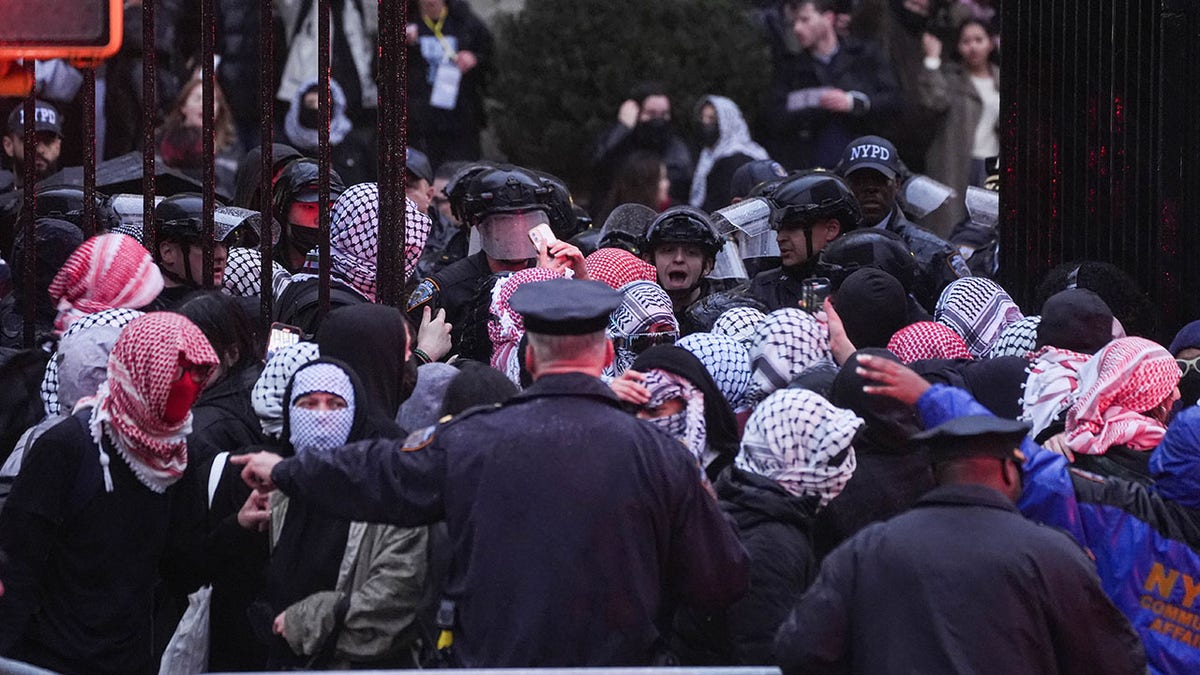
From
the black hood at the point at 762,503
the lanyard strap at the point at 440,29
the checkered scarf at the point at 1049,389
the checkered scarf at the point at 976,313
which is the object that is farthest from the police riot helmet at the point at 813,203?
the lanyard strap at the point at 440,29

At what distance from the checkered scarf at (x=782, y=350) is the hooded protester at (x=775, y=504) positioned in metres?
0.81

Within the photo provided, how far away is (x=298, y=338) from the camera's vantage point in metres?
6.48

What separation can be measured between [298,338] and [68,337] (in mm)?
773

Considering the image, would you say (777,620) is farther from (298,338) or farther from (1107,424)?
(298,338)

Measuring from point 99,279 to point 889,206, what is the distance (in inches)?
190

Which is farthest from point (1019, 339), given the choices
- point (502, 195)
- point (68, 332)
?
point (68, 332)

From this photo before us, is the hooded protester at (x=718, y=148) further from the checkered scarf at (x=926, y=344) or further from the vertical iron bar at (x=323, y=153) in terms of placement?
the vertical iron bar at (x=323, y=153)

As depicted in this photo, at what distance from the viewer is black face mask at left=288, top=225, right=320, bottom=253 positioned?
8.41 m

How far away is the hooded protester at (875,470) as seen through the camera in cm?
552

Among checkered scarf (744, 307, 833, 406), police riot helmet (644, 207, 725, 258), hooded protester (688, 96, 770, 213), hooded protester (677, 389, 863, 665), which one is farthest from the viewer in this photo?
hooded protester (688, 96, 770, 213)

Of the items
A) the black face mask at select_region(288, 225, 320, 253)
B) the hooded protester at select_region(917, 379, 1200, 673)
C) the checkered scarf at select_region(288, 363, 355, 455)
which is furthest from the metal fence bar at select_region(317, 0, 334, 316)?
the hooded protester at select_region(917, 379, 1200, 673)

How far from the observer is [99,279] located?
6.39 metres

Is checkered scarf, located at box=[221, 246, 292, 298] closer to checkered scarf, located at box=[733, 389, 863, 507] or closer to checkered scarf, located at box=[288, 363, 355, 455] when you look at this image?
checkered scarf, located at box=[288, 363, 355, 455]

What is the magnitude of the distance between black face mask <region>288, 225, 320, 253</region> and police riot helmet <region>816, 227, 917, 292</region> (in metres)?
2.14
